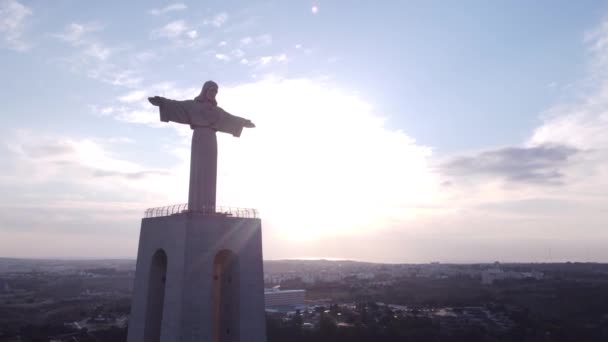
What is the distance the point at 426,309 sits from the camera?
65.4 meters

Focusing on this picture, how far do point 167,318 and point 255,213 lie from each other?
3799mm

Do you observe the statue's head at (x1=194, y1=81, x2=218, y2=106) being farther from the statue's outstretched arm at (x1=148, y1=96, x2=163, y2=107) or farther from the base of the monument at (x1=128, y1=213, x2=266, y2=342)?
the base of the monument at (x1=128, y1=213, x2=266, y2=342)

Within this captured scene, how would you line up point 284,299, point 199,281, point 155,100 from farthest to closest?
point 284,299 < point 155,100 < point 199,281

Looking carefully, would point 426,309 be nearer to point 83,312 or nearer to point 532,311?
point 532,311

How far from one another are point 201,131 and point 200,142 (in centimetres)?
33

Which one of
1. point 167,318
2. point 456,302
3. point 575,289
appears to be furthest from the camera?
point 575,289

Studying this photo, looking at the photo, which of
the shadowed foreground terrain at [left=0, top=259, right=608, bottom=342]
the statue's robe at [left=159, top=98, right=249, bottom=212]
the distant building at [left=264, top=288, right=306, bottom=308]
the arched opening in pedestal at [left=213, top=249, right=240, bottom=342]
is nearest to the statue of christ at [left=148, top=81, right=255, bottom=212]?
the statue's robe at [left=159, top=98, right=249, bottom=212]

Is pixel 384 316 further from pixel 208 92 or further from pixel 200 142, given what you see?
pixel 208 92

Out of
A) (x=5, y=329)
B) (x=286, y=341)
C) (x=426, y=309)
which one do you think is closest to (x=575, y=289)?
(x=426, y=309)

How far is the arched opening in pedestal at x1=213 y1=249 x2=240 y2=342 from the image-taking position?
1273cm

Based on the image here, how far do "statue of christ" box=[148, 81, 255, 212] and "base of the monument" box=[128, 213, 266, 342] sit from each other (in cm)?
86

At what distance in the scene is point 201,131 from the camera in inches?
526

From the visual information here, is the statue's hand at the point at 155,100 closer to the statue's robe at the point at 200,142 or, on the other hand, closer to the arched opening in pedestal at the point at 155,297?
the statue's robe at the point at 200,142

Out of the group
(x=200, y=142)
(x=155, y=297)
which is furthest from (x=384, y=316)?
(x=200, y=142)
